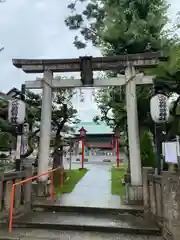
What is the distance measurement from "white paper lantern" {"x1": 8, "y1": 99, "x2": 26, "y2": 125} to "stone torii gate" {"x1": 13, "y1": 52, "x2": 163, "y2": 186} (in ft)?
2.80

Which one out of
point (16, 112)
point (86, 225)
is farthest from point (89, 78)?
point (86, 225)

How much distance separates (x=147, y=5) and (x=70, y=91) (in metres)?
4.69

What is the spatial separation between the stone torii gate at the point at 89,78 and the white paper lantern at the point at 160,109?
894 mm

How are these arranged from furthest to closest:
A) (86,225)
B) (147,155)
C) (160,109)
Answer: (147,155)
(160,109)
(86,225)

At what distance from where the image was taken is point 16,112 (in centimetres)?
579

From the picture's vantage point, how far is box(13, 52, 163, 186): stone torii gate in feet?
20.6

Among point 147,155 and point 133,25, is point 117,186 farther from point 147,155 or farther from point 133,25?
point 133,25

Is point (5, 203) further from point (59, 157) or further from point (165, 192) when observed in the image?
point (59, 157)

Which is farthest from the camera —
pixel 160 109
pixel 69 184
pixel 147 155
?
pixel 69 184

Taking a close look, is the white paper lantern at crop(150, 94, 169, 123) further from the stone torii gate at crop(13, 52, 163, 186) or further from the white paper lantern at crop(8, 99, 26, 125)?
the white paper lantern at crop(8, 99, 26, 125)

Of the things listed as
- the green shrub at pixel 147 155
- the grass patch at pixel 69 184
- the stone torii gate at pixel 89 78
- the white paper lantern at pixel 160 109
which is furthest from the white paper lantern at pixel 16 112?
the green shrub at pixel 147 155

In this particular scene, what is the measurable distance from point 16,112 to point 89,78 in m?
2.34

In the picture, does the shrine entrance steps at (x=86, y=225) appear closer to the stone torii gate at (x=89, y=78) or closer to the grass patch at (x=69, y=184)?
the stone torii gate at (x=89, y=78)

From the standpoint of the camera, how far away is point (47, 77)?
265 inches
